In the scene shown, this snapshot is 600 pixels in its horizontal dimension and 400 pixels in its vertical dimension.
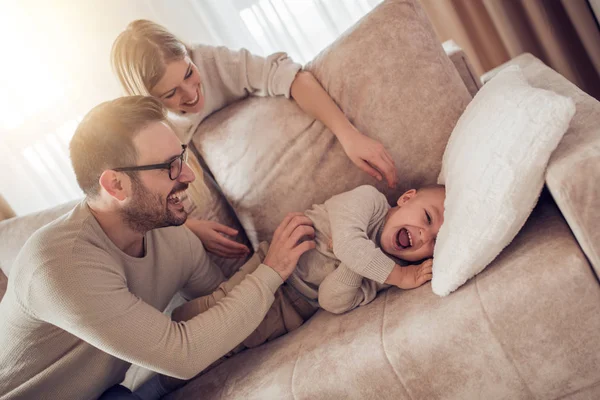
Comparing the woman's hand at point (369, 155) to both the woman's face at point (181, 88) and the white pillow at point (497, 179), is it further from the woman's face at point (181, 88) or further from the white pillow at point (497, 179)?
the woman's face at point (181, 88)

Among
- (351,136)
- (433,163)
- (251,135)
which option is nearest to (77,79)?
(251,135)

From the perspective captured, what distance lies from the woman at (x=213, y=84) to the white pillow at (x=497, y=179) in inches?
16.8

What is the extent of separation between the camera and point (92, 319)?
3.94ft

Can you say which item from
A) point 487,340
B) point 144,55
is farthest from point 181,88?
point 487,340

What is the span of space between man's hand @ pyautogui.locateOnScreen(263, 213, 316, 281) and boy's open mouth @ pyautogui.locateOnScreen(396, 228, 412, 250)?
0.84 feet

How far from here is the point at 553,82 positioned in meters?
1.40

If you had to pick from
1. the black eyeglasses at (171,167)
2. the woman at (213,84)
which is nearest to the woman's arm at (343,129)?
the woman at (213,84)

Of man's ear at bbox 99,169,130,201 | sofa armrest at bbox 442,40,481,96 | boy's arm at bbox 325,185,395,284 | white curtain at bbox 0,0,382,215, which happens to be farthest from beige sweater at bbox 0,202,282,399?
white curtain at bbox 0,0,382,215

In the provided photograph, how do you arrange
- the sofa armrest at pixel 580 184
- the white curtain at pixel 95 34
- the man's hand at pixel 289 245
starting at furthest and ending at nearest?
the white curtain at pixel 95 34 < the man's hand at pixel 289 245 < the sofa armrest at pixel 580 184

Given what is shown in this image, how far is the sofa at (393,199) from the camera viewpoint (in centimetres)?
97

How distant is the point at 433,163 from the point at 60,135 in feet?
6.77

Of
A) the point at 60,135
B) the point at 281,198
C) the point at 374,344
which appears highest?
the point at 60,135

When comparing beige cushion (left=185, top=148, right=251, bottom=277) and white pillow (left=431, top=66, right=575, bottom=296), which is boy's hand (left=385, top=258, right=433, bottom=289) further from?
beige cushion (left=185, top=148, right=251, bottom=277)

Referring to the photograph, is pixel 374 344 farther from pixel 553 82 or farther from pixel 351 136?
pixel 553 82
